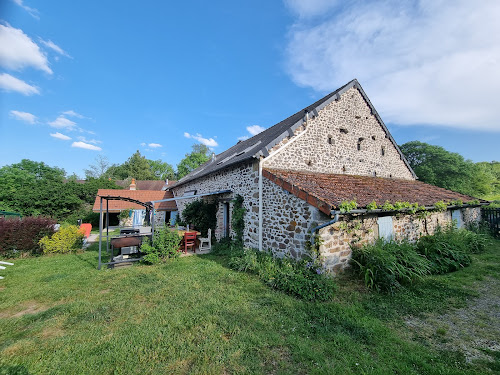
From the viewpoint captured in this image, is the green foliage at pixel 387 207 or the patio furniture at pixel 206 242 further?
the patio furniture at pixel 206 242

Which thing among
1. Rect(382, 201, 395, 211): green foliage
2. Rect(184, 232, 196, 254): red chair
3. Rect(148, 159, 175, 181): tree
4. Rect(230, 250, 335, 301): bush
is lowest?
Rect(230, 250, 335, 301): bush

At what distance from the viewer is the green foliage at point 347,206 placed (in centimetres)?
530

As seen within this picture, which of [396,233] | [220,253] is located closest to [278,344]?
[220,253]

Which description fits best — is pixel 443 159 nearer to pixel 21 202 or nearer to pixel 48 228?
pixel 48 228

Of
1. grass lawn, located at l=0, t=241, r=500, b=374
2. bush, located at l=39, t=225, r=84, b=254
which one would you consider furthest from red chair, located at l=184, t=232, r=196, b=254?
bush, located at l=39, t=225, r=84, b=254

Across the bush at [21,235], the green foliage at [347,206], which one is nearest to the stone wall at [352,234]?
the green foliage at [347,206]

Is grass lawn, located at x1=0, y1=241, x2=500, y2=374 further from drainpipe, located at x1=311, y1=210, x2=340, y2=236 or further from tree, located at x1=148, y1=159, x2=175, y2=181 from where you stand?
tree, located at x1=148, y1=159, x2=175, y2=181

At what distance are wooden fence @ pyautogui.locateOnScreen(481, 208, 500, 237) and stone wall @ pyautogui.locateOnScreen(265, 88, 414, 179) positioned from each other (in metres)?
5.74

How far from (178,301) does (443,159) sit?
30628 millimetres

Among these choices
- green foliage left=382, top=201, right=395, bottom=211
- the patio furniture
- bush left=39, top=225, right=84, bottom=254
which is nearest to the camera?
green foliage left=382, top=201, right=395, bottom=211

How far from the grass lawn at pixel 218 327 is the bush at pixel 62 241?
11.0 ft

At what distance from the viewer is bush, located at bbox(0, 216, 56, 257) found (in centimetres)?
863

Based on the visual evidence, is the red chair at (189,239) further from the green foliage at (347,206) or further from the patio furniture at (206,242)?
the green foliage at (347,206)

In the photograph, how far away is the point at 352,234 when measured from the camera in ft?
20.8
